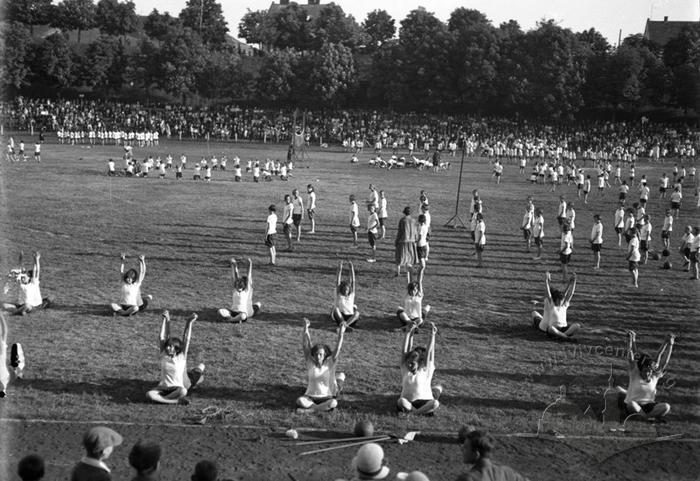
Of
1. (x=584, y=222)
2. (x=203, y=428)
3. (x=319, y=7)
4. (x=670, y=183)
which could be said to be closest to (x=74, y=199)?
(x=584, y=222)

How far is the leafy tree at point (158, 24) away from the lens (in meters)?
86.8

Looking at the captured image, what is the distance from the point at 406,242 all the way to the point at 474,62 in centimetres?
5611

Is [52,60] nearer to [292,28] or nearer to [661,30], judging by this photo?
[292,28]

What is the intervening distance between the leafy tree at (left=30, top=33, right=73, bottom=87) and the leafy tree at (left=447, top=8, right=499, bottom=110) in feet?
123

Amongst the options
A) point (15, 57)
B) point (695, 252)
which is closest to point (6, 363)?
point (695, 252)

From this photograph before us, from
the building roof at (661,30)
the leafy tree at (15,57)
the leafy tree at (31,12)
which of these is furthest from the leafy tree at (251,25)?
the building roof at (661,30)

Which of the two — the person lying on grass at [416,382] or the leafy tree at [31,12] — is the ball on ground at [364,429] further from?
the leafy tree at [31,12]

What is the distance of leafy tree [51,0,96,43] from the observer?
83.0 m

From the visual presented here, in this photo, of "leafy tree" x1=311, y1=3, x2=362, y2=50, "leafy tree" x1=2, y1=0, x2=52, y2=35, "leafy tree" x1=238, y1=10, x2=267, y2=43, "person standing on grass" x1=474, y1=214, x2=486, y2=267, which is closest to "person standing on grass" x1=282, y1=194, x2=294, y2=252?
"person standing on grass" x1=474, y1=214, x2=486, y2=267

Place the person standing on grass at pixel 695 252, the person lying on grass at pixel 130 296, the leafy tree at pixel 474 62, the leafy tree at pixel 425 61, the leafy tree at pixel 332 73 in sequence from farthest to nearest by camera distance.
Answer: the leafy tree at pixel 332 73 < the leafy tree at pixel 425 61 < the leafy tree at pixel 474 62 < the person standing on grass at pixel 695 252 < the person lying on grass at pixel 130 296

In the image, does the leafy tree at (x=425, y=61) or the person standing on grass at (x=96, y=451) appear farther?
the leafy tree at (x=425, y=61)

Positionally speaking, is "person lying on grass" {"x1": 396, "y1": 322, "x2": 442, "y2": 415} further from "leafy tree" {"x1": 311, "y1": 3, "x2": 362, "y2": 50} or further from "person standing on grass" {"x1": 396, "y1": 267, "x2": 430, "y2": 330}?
"leafy tree" {"x1": 311, "y1": 3, "x2": 362, "y2": 50}

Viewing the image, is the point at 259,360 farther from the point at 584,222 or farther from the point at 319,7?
the point at 319,7

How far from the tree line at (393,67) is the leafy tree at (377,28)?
8.09ft
